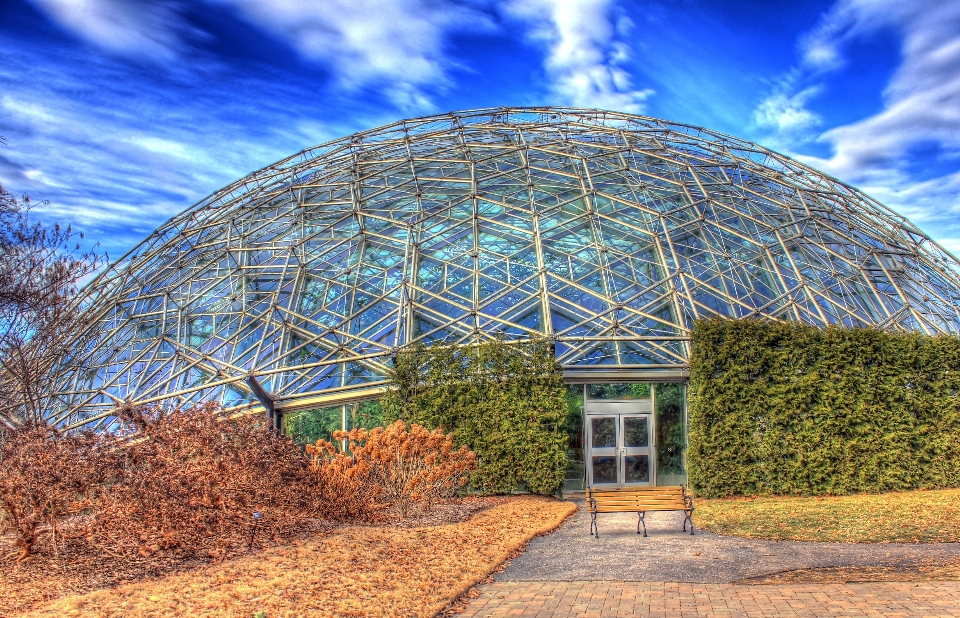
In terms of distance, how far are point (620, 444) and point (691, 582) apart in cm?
1238

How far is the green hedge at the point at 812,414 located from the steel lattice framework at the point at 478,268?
1734 millimetres

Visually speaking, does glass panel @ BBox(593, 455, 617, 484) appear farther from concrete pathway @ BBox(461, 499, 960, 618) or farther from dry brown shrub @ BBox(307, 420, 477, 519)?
concrete pathway @ BBox(461, 499, 960, 618)

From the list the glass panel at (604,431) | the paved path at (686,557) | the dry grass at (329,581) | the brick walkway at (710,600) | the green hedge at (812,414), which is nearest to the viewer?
the dry grass at (329,581)

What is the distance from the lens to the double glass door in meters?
22.0

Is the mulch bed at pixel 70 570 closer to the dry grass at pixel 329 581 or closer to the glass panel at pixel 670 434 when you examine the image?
the dry grass at pixel 329 581

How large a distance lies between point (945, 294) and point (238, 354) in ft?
88.2

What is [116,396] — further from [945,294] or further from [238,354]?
[945,294]

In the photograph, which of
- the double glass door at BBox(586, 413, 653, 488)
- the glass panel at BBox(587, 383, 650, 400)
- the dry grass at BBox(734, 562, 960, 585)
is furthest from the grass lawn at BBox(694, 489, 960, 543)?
the glass panel at BBox(587, 383, 650, 400)

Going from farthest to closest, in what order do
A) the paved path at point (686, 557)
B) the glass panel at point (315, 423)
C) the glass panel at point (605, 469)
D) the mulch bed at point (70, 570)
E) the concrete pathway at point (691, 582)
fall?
the glass panel at point (315, 423) < the glass panel at point (605, 469) < the paved path at point (686, 557) < the mulch bed at point (70, 570) < the concrete pathway at point (691, 582)

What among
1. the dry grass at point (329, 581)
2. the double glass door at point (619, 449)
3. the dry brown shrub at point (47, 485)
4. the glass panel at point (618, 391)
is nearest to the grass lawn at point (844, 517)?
the double glass door at point (619, 449)

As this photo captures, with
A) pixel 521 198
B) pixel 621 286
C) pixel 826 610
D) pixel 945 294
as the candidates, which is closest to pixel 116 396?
pixel 521 198

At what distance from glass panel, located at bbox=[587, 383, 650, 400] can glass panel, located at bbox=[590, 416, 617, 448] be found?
0.66 m

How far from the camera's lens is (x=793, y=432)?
20.4 m

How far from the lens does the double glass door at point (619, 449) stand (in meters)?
22.0
